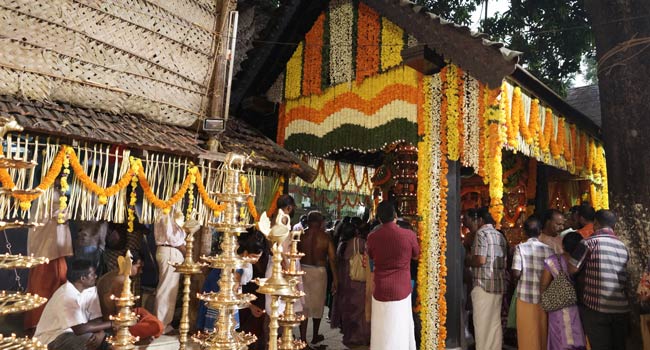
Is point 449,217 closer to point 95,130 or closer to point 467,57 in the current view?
point 467,57

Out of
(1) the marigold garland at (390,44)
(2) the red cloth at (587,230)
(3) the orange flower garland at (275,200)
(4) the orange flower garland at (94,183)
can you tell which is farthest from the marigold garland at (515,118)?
(4) the orange flower garland at (94,183)

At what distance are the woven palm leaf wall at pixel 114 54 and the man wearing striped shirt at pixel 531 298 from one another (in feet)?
16.4

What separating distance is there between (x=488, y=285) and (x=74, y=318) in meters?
4.74

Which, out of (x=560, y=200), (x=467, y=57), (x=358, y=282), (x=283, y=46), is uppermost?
(x=283, y=46)

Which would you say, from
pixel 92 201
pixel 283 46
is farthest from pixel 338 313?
pixel 283 46

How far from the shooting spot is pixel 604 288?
488 centimetres

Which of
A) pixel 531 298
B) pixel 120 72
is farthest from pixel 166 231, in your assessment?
pixel 531 298

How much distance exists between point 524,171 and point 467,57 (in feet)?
18.6

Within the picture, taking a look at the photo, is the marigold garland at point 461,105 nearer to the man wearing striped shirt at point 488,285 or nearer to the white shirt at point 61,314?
the man wearing striped shirt at point 488,285

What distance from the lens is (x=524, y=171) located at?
10281mm

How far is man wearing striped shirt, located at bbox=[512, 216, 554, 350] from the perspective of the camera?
215 inches

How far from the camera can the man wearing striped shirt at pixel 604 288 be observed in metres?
4.89

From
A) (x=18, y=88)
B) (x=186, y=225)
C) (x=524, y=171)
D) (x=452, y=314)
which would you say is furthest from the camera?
(x=524, y=171)

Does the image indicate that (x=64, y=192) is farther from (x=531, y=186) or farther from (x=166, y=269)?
(x=531, y=186)
